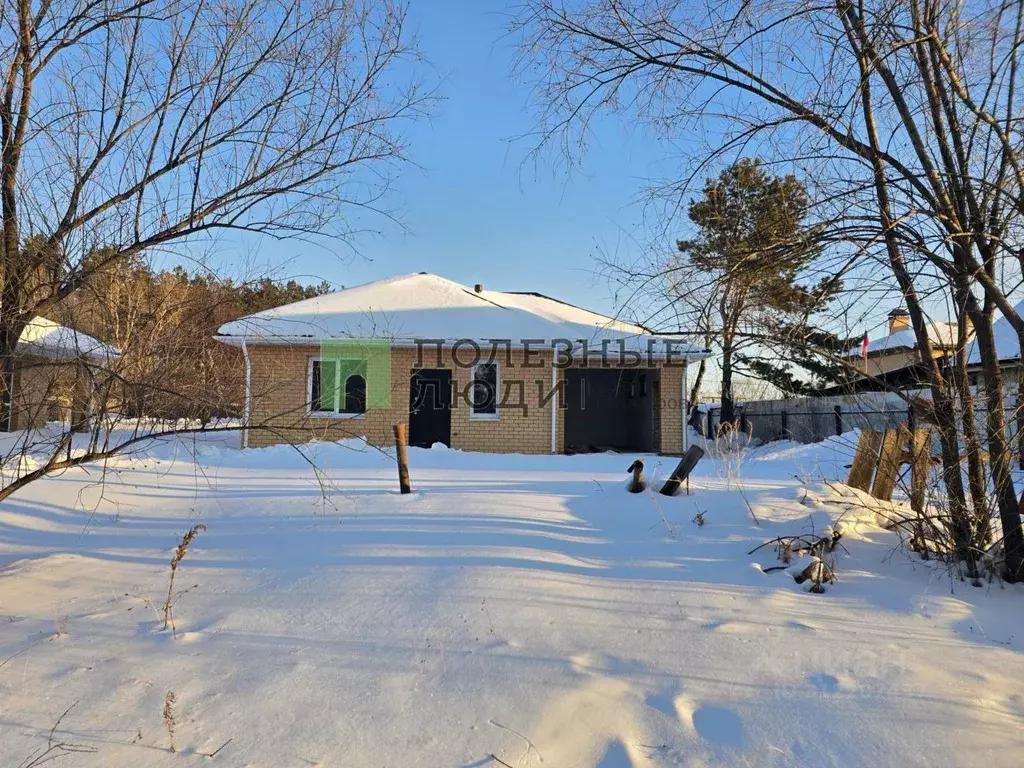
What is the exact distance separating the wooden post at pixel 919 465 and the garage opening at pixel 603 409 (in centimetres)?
1095

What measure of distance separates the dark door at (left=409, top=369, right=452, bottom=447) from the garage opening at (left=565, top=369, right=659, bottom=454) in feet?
11.1

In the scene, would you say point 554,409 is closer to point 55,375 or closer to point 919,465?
point 919,465

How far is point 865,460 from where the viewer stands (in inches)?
243

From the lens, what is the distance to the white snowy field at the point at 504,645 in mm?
2727

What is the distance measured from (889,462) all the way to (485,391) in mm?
8638

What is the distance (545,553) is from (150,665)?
2669mm

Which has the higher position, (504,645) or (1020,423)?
(1020,423)

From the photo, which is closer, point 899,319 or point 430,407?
point 899,319

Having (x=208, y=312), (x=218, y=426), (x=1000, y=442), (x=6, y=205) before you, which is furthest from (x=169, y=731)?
(x=1000, y=442)

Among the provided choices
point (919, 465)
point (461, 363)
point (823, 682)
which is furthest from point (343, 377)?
point (823, 682)

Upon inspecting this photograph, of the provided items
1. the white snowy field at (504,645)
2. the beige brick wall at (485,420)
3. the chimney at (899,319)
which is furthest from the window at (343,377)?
the chimney at (899,319)

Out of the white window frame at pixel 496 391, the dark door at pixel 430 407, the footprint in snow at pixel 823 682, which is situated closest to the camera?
the footprint in snow at pixel 823 682

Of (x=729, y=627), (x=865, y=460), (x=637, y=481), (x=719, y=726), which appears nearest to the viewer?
(x=719, y=726)

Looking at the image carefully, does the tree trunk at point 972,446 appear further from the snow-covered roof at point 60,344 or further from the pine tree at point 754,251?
the snow-covered roof at point 60,344
